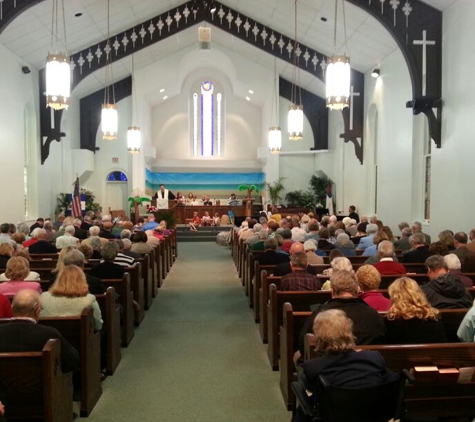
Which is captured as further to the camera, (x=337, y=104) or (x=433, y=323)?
(x=337, y=104)

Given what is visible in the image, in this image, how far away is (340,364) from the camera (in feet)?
7.66

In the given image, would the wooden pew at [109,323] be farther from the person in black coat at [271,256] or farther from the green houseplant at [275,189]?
the green houseplant at [275,189]

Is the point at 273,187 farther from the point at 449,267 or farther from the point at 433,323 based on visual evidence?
the point at 433,323

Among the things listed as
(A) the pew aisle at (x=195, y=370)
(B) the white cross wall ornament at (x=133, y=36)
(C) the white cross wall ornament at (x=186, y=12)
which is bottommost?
(A) the pew aisle at (x=195, y=370)

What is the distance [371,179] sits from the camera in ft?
47.2

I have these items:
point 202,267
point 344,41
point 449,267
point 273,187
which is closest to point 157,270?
point 202,267

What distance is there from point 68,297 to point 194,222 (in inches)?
548

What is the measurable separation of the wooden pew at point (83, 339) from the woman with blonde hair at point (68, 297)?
127 mm

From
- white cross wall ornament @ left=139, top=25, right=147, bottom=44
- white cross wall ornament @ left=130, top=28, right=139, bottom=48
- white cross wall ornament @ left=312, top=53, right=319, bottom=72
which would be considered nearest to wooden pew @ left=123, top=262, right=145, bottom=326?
white cross wall ornament @ left=130, top=28, right=139, bottom=48

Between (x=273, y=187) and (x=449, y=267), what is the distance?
46.9 ft

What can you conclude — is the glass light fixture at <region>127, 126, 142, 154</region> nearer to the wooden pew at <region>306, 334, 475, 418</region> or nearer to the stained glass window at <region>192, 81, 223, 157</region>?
the stained glass window at <region>192, 81, 223, 157</region>

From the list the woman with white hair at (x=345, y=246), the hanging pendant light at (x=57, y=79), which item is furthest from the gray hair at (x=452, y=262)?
the hanging pendant light at (x=57, y=79)

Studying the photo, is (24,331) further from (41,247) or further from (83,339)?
(41,247)

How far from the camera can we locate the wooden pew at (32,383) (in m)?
2.88
